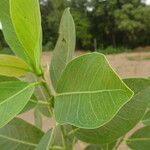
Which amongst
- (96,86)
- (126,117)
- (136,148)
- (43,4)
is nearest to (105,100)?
(96,86)

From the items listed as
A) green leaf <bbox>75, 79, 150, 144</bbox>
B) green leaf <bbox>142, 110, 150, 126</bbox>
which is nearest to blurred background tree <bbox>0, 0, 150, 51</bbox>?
green leaf <bbox>142, 110, 150, 126</bbox>

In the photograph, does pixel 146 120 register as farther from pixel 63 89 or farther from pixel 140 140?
pixel 63 89

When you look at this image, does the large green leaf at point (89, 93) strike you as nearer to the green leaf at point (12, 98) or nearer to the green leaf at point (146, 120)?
the green leaf at point (12, 98)

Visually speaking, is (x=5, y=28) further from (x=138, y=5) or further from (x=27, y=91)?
(x=138, y=5)

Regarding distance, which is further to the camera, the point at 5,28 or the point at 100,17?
the point at 100,17

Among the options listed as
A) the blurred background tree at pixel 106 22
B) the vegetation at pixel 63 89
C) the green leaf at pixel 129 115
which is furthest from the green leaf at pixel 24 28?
the blurred background tree at pixel 106 22

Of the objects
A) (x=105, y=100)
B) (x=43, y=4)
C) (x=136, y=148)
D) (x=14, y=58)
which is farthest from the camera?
(x=43, y=4)

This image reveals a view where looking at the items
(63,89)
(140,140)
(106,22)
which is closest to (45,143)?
(63,89)
